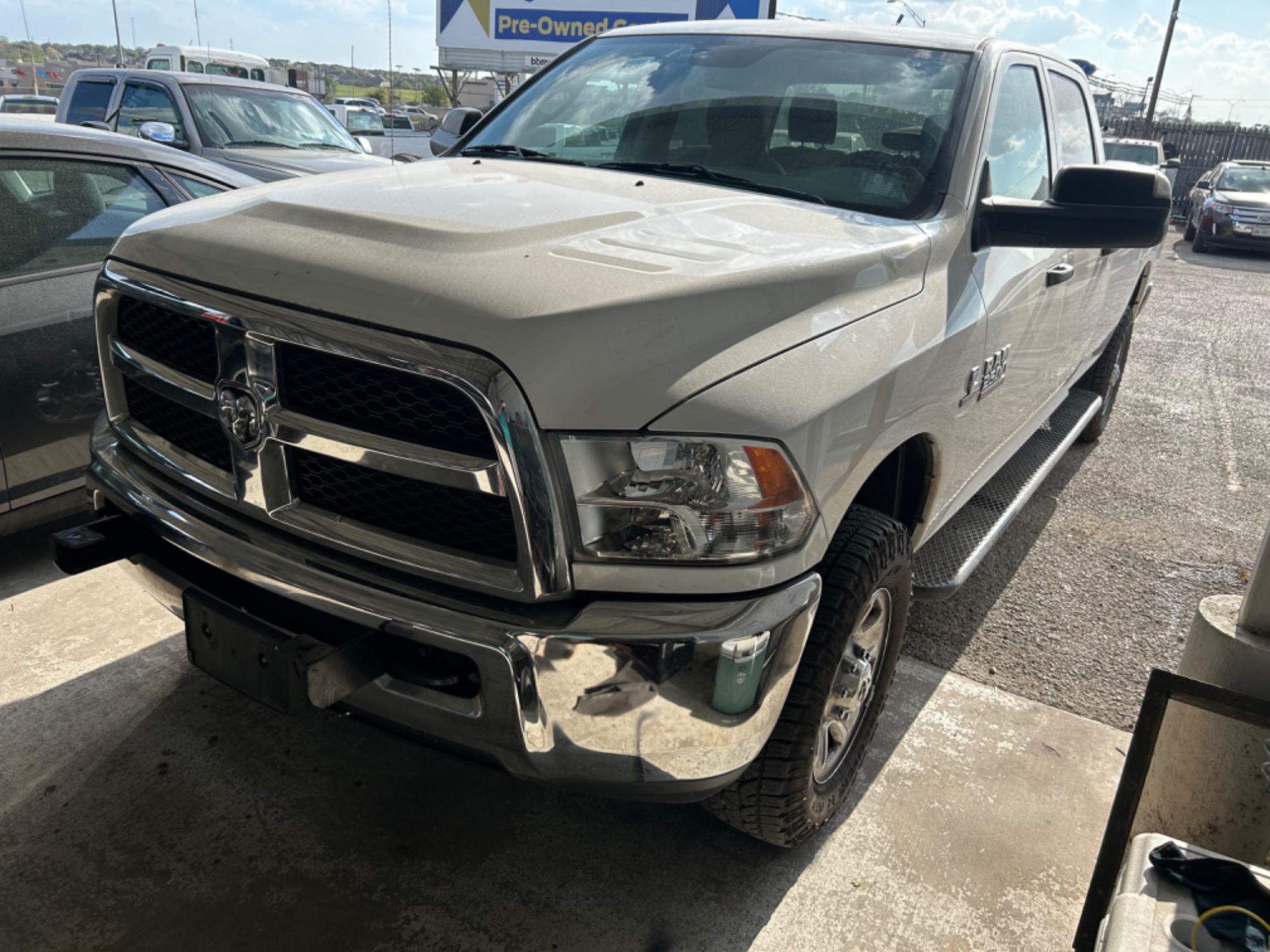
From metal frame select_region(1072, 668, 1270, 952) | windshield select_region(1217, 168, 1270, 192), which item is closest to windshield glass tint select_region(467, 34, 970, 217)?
metal frame select_region(1072, 668, 1270, 952)

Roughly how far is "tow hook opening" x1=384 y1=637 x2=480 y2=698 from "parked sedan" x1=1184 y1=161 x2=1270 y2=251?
16805mm

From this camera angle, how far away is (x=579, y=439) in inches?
63.9

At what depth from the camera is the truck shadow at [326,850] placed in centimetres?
210

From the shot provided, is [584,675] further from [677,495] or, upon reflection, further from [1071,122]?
[1071,122]

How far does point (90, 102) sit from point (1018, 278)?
9333 millimetres

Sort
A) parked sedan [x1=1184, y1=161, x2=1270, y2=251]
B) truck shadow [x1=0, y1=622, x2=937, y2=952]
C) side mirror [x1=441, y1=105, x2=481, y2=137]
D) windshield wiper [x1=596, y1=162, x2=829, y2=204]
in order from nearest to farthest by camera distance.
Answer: truck shadow [x1=0, y1=622, x2=937, y2=952], windshield wiper [x1=596, y1=162, x2=829, y2=204], side mirror [x1=441, y1=105, x2=481, y2=137], parked sedan [x1=1184, y1=161, x2=1270, y2=251]

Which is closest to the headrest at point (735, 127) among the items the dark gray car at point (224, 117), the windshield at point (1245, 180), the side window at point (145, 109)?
the dark gray car at point (224, 117)

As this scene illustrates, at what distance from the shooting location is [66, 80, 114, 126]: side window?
9.01 m

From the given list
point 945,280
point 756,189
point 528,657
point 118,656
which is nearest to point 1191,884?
point 528,657

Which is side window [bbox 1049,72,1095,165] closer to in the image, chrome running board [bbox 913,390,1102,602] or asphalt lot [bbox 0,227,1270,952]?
chrome running board [bbox 913,390,1102,602]

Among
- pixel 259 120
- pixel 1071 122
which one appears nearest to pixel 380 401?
pixel 1071 122

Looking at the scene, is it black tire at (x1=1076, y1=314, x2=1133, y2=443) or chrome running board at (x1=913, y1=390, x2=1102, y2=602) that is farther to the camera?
black tire at (x1=1076, y1=314, x2=1133, y2=443)

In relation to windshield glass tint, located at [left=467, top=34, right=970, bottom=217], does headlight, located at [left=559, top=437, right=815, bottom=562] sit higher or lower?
lower

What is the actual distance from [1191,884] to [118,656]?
288 cm
